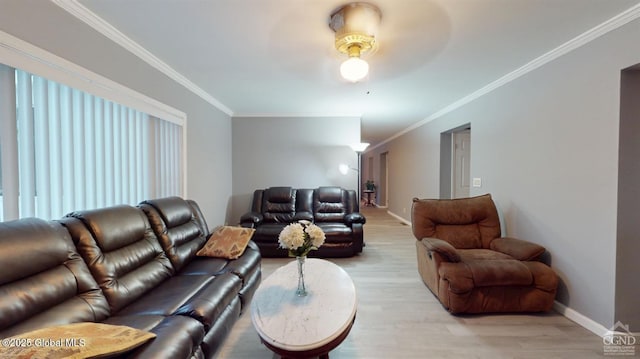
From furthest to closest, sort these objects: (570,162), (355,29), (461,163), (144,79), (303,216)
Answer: (461,163), (303,216), (144,79), (570,162), (355,29)

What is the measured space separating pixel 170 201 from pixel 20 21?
5.29ft

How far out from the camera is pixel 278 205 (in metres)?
4.57

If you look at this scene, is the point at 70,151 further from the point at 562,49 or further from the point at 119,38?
the point at 562,49

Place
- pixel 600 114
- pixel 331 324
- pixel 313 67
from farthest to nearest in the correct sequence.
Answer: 1. pixel 313 67
2. pixel 600 114
3. pixel 331 324

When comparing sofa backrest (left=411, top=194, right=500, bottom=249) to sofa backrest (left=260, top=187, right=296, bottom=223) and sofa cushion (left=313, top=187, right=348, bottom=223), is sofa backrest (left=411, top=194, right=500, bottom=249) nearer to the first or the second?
sofa cushion (left=313, top=187, right=348, bottom=223)

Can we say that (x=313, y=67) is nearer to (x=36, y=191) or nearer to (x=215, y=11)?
(x=215, y=11)

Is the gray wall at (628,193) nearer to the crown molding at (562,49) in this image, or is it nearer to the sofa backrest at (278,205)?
the crown molding at (562,49)

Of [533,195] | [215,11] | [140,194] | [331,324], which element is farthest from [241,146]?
[533,195]

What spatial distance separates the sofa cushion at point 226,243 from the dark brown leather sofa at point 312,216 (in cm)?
111

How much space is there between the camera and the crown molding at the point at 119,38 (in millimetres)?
1757

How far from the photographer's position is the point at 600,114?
2.04 meters

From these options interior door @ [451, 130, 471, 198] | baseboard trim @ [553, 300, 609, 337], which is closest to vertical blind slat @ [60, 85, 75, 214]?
baseboard trim @ [553, 300, 609, 337]

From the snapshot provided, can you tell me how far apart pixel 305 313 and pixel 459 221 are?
7.57 feet

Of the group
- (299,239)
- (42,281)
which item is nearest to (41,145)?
(42,281)
